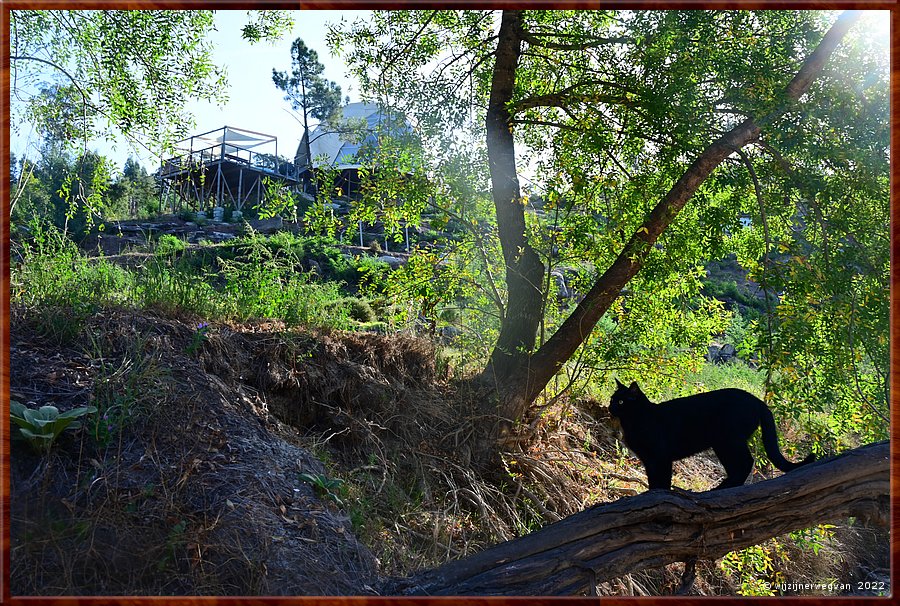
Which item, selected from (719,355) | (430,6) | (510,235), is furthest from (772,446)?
(719,355)

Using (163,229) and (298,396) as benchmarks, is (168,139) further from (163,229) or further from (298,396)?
(163,229)

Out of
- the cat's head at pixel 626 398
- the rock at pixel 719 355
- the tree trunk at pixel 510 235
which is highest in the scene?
the tree trunk at pixel 510 235

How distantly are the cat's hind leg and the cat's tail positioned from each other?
19 cm

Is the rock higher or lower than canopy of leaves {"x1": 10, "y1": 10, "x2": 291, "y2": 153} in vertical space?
lower

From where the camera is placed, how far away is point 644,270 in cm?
446

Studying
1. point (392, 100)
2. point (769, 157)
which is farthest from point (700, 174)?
point (392, 100)

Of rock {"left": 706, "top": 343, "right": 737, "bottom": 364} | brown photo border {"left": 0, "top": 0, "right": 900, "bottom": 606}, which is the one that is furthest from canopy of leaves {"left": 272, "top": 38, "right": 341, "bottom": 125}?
rock {"left": 706, "top": 343, "right": 737, "bottom": 364}

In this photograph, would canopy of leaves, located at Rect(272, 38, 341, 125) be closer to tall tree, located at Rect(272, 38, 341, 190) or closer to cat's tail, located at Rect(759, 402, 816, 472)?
tall tree, located at Rect(272, 38, 341, 190)

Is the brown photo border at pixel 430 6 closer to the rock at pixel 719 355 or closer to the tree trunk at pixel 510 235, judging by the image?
the tree trunk at pixel 510 235

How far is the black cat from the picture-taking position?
3580 millimetres

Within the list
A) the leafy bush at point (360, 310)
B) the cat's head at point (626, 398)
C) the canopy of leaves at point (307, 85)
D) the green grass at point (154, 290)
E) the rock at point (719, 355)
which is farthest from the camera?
the rock at point (719, 355)

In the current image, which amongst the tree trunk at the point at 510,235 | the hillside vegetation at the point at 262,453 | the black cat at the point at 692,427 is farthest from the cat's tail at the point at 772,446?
the tree trunk at the point at 510,235

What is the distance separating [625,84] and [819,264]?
1.68 meters

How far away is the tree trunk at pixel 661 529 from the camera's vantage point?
267 cm
